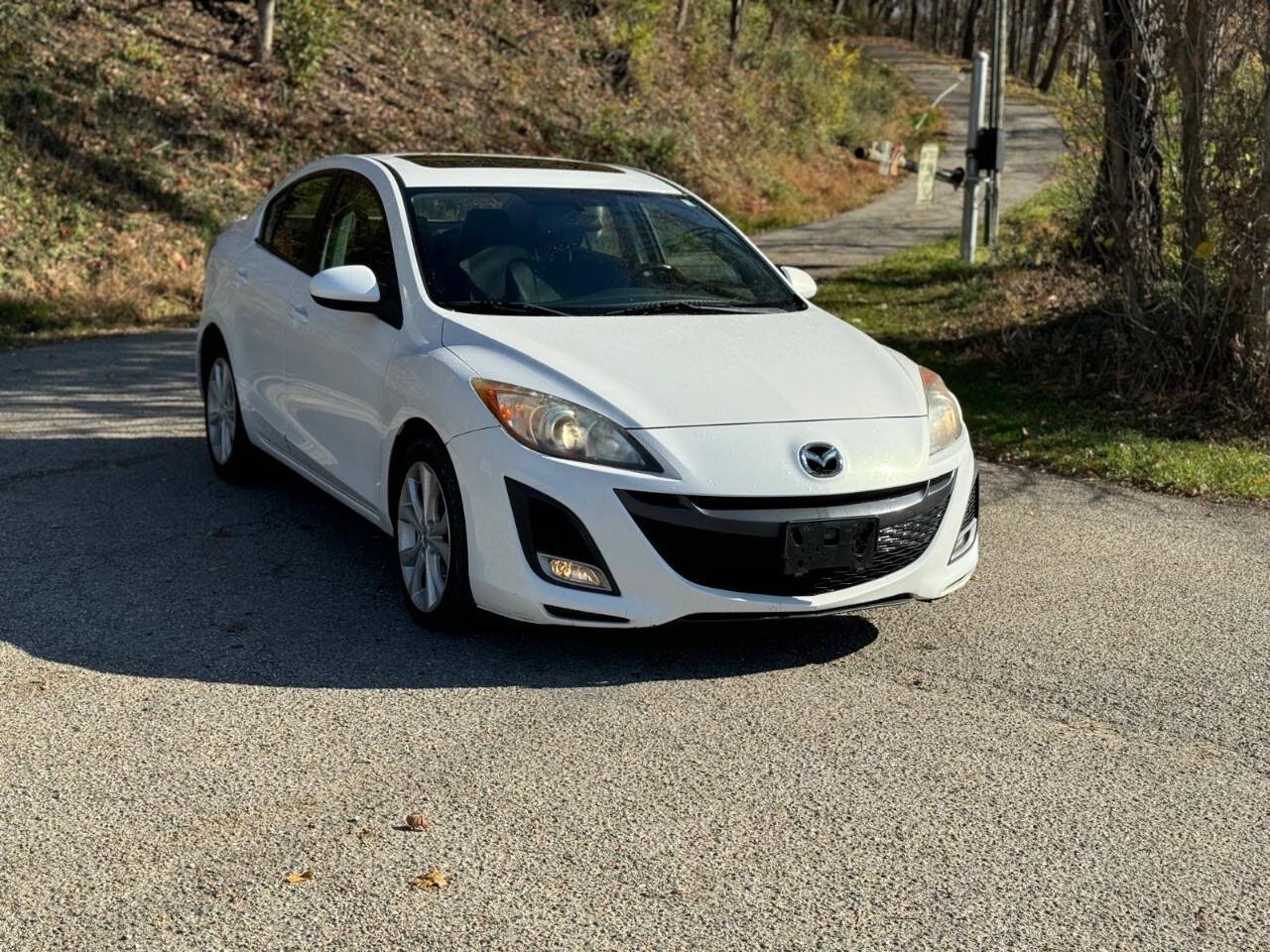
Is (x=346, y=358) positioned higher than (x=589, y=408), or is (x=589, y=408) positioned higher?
(x=589, y=408)

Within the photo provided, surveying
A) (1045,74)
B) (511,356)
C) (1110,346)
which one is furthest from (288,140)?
(1045,74)

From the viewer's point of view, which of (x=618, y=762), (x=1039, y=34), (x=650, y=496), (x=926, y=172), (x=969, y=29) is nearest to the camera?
(x=618, y=762)

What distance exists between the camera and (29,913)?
11.5 feet

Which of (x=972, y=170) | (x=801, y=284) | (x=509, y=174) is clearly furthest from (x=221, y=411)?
(x=972, y=170)

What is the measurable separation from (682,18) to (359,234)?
1197 inches

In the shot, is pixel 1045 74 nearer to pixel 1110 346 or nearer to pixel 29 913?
pixel 1110 346

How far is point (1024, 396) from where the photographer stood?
10.9 meters

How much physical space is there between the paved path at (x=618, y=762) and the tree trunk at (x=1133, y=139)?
375 cm

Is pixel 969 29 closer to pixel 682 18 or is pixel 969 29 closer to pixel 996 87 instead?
pixel 682 18

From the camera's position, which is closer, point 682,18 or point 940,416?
point 940,416

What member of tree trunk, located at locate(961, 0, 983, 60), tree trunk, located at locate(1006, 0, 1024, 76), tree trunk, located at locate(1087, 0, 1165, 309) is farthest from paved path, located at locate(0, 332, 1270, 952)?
tree trunk, located at locate(1006, 0, 1024, 76)

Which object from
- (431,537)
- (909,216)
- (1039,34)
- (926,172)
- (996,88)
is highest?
(996,88)

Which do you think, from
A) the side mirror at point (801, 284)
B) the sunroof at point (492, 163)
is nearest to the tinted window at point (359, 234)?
the sunroof at point (492, 163)

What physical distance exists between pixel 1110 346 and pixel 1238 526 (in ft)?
11.8
